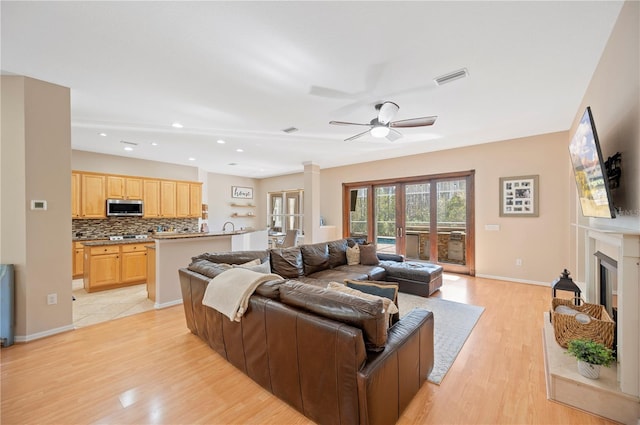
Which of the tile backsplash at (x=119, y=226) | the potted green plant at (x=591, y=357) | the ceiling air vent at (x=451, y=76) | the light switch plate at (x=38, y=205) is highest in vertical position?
the ceiling air vent at (x=451, y=76)

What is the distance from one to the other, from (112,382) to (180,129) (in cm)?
354

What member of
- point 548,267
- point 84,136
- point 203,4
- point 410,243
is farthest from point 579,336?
point 84,136

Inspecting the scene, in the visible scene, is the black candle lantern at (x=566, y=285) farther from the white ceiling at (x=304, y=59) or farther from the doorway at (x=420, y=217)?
the doorway at (x=420, y=217)

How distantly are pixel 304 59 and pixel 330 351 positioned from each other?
2.33 m

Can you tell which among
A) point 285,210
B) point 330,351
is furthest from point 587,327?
point 285,210

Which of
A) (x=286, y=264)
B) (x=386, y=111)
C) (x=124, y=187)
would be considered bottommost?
(x=286, y=264)

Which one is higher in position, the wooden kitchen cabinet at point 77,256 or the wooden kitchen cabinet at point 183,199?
the wooden kitchen cabinet at point 183,199

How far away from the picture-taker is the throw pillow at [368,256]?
14.8 ft

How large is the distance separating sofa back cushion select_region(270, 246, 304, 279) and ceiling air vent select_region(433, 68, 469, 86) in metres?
2.78

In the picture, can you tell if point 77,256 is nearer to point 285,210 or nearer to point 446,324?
point 285,210

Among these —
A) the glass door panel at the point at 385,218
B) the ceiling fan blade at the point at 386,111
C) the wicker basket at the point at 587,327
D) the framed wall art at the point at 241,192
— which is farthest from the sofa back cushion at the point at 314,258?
the framed wall art at the point at 241,192

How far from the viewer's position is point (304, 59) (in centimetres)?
234

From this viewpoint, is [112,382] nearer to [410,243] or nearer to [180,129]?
[180,129]

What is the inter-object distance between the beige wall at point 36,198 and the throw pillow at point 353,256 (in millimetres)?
3741
